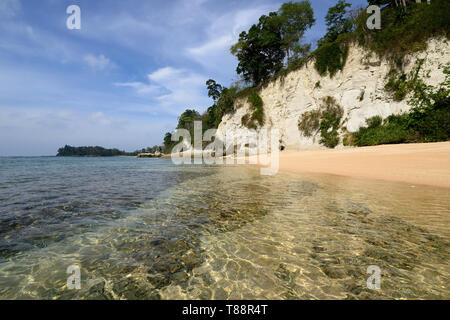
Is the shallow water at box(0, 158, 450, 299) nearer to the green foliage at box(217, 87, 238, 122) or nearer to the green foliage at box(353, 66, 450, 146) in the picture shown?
the green foliage at box(353, 66, 450, 146)

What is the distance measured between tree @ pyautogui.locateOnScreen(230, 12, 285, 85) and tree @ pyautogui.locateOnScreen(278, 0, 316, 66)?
0.92 metres

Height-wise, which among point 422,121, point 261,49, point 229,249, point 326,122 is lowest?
point 229,249

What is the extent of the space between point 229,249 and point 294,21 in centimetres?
3677

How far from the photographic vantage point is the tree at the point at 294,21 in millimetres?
29078

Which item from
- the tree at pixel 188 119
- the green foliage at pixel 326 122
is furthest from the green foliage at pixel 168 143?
the green foliage at pixel 326 122

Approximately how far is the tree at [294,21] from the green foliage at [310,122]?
1043 centimetres

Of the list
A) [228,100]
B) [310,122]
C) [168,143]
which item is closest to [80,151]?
[168,143]

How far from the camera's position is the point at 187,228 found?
3.84 meters

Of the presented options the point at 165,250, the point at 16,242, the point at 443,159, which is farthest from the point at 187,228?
the point at 443,159

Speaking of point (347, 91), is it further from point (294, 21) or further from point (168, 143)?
point (168, 143)

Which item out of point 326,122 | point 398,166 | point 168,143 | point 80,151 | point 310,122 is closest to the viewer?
point 398,166

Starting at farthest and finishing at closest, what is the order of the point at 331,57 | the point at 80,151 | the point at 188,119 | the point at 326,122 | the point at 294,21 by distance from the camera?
1. the point at 80,151
2. the point at 188,119
3. the point at 294,21
4. the point at 331,57
5. the point at 326,122

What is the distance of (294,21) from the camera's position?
97.3 ft

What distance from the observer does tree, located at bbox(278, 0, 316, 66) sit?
95.4 ft
